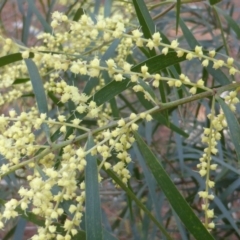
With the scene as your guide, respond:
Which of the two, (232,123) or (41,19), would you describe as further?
(41,19)

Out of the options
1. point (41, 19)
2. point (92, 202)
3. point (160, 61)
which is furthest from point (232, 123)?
point (41, 19)

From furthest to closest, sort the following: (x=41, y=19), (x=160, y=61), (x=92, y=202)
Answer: (x=41, y=19)
(x=160, y=61)
(x=92, y=202)

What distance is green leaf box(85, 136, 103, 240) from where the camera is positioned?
0.64 metres

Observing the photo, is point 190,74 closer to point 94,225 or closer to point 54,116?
point 54,116

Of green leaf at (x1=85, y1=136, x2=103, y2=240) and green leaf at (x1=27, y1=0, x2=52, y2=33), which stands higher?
green leaf at (x1=27, y1=0, x2=52, y2=33)

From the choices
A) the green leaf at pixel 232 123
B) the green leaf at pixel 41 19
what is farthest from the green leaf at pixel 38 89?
the green leaf at pixel 41 19

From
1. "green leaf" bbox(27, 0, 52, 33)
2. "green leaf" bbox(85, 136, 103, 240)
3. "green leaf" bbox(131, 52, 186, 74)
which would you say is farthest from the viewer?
"green leaf" bbox(27, 0, 52, 33)

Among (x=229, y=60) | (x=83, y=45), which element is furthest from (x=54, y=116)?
(x=229, y=60)

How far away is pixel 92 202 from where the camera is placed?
25.9 inches

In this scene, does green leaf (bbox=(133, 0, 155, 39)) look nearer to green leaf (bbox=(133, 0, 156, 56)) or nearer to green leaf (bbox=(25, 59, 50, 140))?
green leaf (bbox=(133, 0, 156, 56))

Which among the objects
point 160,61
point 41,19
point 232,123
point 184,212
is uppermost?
point 41,19

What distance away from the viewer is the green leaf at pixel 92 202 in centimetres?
64

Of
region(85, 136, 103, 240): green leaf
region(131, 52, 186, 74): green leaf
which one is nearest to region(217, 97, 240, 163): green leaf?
region(131, 52, 186, 74): green leaf

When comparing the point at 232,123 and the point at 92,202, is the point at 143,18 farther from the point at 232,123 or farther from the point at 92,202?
the point at 92,202
